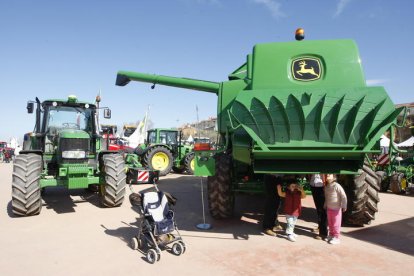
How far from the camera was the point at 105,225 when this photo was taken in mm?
5855

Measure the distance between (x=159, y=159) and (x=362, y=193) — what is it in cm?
962

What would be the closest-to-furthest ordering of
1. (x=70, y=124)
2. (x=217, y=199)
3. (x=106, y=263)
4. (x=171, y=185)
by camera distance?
1. (x=106, y=263)
2. (x=217, y=199)
3. (x=70, y=124)
4. (x=171, y=185)

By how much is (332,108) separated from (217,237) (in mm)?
2724

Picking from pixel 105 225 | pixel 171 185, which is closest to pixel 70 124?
pixel 105 225

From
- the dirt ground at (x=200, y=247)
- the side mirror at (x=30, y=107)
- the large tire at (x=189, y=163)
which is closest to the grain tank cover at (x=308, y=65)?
the dirt ground at (x=200, y=247)

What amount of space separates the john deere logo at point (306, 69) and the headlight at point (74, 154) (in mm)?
4933

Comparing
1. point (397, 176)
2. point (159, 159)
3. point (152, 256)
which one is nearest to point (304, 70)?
point (152, 256)

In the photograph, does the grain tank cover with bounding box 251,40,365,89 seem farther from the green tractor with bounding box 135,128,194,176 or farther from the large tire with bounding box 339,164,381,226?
the green tractor with bounding box 135,128,194,176

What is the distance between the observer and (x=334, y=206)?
497 cm

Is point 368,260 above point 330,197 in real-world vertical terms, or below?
below

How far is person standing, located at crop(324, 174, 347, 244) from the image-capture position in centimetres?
489

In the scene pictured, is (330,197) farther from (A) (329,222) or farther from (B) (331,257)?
(B) (331,257)

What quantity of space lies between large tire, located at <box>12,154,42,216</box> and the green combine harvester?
346 cm

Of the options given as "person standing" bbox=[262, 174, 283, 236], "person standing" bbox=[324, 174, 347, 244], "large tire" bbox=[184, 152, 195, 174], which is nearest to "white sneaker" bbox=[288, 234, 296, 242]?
"person standing" bbox=[262, 174, 283, 236]
